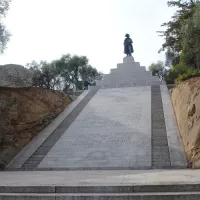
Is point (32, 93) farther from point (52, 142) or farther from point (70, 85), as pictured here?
point (70, 85)

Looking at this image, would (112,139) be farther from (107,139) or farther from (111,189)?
(111,189)

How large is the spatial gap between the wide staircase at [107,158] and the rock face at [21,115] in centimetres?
45

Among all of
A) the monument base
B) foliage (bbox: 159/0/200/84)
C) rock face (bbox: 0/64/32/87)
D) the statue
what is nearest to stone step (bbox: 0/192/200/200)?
foliage (bbox: 159/0/200/84)

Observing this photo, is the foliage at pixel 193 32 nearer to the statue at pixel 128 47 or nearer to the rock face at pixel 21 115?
the rock face at pixel 21 115

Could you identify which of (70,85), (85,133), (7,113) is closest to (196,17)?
(85,133)

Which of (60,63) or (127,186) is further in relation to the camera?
(60,63)

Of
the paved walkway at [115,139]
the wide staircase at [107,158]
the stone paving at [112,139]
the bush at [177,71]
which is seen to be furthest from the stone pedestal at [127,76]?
the paved walkway at [115,139]

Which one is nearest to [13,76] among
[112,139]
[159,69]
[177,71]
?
[112,139]

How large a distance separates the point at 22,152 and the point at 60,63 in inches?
1353

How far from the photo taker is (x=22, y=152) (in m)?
12.7

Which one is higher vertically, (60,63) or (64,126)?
(60,63)

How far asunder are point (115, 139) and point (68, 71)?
112 feet

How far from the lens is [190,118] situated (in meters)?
11.9

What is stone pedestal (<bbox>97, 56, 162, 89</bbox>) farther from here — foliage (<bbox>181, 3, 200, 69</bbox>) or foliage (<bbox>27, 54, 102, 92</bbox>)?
foliage (<bbox>27, 54, 102, 92</bbox>)
